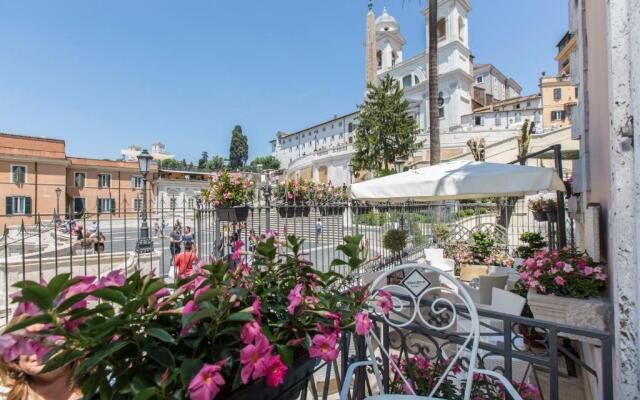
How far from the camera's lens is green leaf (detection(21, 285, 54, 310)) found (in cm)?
68

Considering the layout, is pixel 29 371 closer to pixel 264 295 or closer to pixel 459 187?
pixel 264 295

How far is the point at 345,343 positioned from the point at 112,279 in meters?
1.22

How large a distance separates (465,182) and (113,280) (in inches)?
163

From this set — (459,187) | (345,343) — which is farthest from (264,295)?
(459,187)

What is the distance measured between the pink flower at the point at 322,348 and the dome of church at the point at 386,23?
5150cm

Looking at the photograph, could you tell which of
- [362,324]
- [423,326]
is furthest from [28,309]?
[423,326]

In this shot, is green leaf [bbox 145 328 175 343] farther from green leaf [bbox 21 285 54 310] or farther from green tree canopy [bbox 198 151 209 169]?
green tree canopy [bbox 198 151 209 169]

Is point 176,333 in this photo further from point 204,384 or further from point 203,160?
point 203,160

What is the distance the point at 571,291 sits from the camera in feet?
7.41

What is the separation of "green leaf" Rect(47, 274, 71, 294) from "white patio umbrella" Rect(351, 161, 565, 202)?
4.09m

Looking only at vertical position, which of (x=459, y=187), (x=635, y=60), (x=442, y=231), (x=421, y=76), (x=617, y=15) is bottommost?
(x=442, y=231)

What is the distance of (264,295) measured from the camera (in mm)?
1126

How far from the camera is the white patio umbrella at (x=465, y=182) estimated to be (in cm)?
375

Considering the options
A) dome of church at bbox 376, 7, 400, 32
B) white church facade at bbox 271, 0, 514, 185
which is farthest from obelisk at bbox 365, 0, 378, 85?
dome of church at bbox 376, 7, 400, 32
